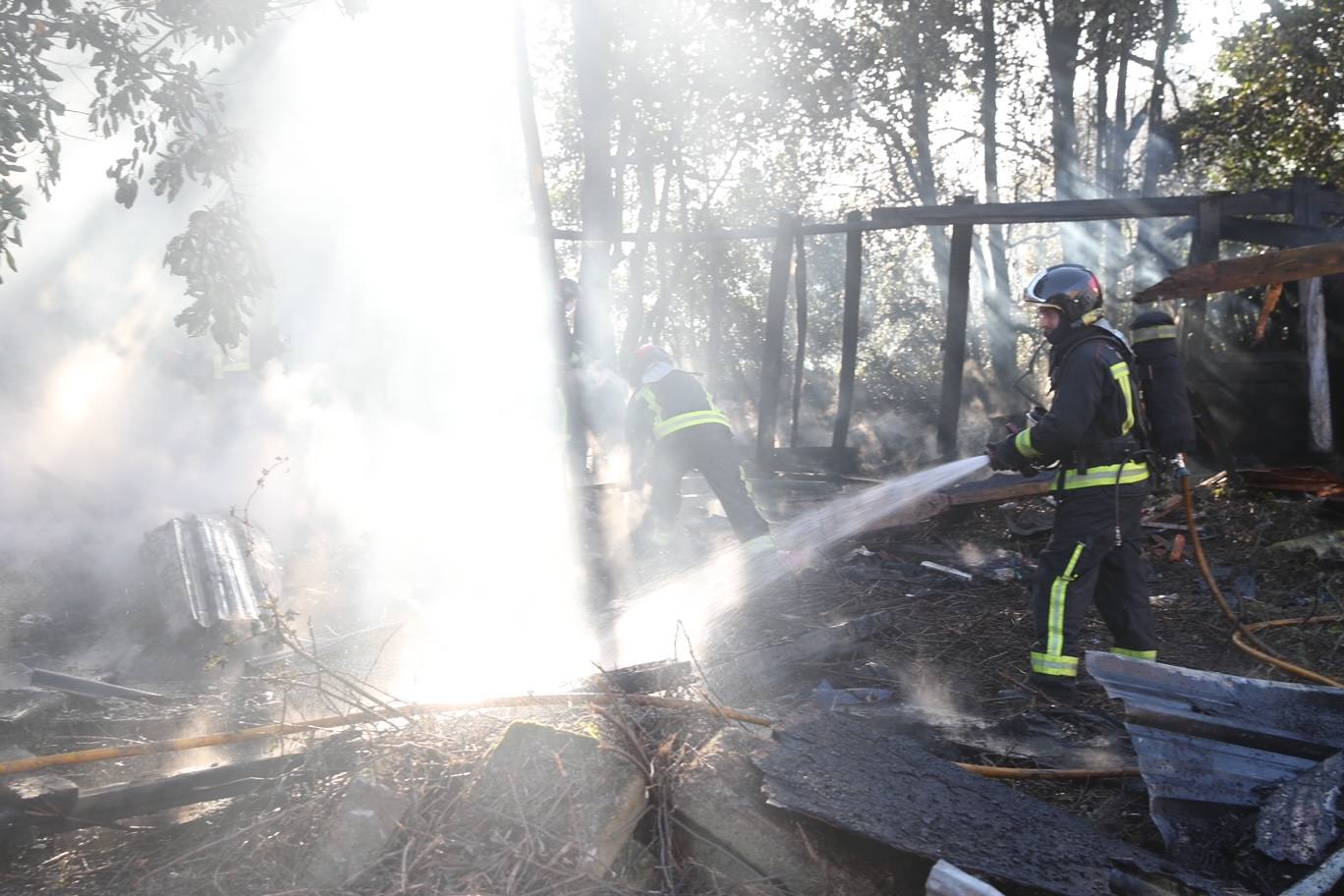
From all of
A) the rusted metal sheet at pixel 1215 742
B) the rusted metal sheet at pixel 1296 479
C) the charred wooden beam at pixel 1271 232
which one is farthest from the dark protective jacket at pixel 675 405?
the charred wooden beam at pixel 1271 232

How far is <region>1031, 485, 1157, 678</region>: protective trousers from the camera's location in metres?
4.34

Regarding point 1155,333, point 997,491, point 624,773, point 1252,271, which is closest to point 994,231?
point 1252,271

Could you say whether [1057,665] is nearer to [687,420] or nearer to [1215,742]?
[1215,742]

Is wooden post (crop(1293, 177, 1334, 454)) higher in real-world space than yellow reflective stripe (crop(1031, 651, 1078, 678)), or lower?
higher

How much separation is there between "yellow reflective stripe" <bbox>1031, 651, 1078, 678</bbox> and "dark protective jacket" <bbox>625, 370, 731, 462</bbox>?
299 centimetres

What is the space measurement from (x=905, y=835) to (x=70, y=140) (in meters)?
10.1

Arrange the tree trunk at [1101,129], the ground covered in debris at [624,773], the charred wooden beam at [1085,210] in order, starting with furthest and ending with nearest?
1. the tree trunk at [1101,129]
2. the charred wooden beam at [1085,210]
3. the ground covered in debris at [624,773]

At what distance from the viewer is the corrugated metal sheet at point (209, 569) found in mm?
5875

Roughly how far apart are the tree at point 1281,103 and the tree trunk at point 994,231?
3.71m

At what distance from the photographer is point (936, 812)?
283cm

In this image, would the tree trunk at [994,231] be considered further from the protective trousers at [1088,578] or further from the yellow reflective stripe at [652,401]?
the protective trousers at [1088,578]

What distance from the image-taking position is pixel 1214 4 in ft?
55.6

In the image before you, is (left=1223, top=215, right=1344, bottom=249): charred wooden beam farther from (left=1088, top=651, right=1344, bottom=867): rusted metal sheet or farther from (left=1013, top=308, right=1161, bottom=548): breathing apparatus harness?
(left=1088, top=651, right=1344, bottom=867): rusted metal sheet

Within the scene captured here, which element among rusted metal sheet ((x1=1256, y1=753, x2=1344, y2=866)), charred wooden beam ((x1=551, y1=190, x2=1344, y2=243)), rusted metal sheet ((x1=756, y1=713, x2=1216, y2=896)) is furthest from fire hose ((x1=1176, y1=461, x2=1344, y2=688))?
charred wooden beam ((x1=551, y1=190, x2=1344, y2=243))
